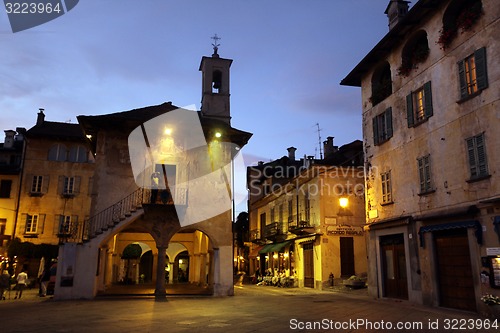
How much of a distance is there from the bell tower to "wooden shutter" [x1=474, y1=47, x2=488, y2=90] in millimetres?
18237

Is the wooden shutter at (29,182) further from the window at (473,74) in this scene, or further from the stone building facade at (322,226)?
the window at (473,74)

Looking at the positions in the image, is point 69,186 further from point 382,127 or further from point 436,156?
point 436,156

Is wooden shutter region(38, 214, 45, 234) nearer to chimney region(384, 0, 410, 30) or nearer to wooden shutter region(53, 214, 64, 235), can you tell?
wooden shutter region(53, 214, 64, 235)

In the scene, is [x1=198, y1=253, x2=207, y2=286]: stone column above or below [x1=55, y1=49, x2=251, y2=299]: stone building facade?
below

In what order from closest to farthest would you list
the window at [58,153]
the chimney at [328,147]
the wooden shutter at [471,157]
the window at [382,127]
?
the wooden shutter at [471,157] < the window at [382,127] < the window at [58,153] < the chimney at [328,147]

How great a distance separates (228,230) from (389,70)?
36.1 feet

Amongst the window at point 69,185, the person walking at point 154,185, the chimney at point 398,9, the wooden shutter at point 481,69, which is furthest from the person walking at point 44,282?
the chimney at point 398,9

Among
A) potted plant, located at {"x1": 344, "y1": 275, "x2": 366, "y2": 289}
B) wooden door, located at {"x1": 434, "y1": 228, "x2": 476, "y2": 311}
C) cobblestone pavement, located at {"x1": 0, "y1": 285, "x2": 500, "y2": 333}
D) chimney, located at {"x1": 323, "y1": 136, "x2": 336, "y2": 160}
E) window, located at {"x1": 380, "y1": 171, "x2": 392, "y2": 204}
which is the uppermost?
chimney, located at {"x1": 323, "y1": 136, "x2": 336, "y2": 160}

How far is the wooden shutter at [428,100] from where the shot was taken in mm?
15697

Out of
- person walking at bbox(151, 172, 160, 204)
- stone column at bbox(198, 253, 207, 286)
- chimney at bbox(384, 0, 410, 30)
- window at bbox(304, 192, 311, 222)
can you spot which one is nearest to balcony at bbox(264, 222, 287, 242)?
window at bbox(304, 192, 311, 222)

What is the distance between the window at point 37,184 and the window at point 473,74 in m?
30.5

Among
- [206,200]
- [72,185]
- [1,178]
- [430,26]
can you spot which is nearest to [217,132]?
[206,200]

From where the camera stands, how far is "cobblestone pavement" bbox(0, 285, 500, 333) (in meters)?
10.7

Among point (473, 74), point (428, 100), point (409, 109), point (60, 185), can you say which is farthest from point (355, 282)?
point (60, 185)
